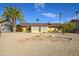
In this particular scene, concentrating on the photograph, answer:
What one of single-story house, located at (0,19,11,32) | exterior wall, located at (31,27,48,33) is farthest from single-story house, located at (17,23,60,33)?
single-story house, located at (0,19,11,32)

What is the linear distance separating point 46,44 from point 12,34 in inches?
17.6

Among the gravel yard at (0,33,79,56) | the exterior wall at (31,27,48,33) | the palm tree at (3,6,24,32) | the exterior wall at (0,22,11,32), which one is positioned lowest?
the gravel yard at (0,33,79,56)

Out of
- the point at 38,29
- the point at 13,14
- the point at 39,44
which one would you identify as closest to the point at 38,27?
the point at 38,29

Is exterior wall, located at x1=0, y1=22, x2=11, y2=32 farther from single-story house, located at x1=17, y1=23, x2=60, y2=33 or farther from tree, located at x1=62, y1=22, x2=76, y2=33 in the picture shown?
tree, located at x1=62, y1=22, x2=76, y2=33

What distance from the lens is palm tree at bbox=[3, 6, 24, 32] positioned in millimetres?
4176

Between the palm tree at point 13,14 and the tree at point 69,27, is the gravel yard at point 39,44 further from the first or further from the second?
the palm tree at point 13,14

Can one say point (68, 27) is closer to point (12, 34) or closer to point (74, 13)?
point (74, 13)

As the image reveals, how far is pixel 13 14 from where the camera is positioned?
421 centimetres

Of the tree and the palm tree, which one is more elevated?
the palm tree

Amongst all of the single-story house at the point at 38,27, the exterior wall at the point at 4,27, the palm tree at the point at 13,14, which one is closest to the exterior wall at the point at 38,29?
the single-story house at the point at 38,27

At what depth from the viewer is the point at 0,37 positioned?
4168 millimetres

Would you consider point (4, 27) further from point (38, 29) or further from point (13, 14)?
point (38, 29)

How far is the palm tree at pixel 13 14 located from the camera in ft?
13.7

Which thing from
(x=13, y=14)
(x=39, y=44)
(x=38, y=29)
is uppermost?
(x=13, y=14)
